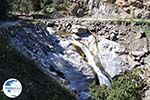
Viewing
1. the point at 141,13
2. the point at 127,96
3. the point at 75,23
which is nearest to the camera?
the point at 127,96

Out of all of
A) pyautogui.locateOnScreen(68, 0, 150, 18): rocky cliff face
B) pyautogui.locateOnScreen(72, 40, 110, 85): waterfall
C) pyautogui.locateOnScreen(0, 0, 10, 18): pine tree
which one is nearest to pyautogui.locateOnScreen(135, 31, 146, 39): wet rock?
pyautogui.locateOnScreen(72, 40, 110, 85): waterfall

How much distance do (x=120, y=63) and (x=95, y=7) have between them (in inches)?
406

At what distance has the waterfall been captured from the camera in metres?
20.8

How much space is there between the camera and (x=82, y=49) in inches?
961

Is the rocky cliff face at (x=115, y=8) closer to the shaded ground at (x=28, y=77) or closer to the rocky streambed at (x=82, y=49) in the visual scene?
the rocky streambed at (x=82, y=49)

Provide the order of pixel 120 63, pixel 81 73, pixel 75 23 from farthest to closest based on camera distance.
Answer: pixel 75 23, pixel 120 63, pixel 81 73

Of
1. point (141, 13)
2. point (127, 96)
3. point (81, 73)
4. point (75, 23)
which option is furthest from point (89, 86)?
point (141, 13)

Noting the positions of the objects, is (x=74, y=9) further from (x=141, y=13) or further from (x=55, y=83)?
(x=55, y=83)

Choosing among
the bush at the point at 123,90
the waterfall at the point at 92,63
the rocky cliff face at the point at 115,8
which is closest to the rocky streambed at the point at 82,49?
the waterfall at the point at 92,63

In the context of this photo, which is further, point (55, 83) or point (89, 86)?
point (89, 86)

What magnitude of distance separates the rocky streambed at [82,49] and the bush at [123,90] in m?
1.07

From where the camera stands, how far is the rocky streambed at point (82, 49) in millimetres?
20109

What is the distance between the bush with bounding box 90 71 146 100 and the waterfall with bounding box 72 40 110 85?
285 centimetres

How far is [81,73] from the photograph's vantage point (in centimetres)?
2111
